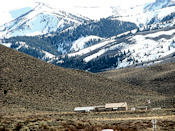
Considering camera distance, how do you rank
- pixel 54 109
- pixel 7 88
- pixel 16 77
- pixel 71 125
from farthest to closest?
pixel 16 77
pixel 7 88
pixel 54 109
pixel 71 125

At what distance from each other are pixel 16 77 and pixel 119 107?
105 feet

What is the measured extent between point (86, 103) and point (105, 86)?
24433mm

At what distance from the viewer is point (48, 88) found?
125 meters

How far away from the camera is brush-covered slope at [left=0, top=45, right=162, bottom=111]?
11119 centimetres

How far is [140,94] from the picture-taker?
156125mm

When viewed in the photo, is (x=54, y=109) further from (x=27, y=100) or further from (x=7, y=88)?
(x=7, y=88)

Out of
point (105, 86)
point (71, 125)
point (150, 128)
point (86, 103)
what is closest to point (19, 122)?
point (71, 125)

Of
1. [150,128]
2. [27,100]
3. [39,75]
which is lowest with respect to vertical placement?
[150,128]

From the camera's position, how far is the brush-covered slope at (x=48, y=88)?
11119 cm

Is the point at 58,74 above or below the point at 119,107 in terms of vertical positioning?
above

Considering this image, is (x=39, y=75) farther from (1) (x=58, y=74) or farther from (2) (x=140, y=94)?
(2) (x=140, y=94)

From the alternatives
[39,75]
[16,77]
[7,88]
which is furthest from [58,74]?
[7,88]

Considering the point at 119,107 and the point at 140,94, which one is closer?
the point at 119,107

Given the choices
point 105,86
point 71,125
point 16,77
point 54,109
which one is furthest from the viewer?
point 105,86
